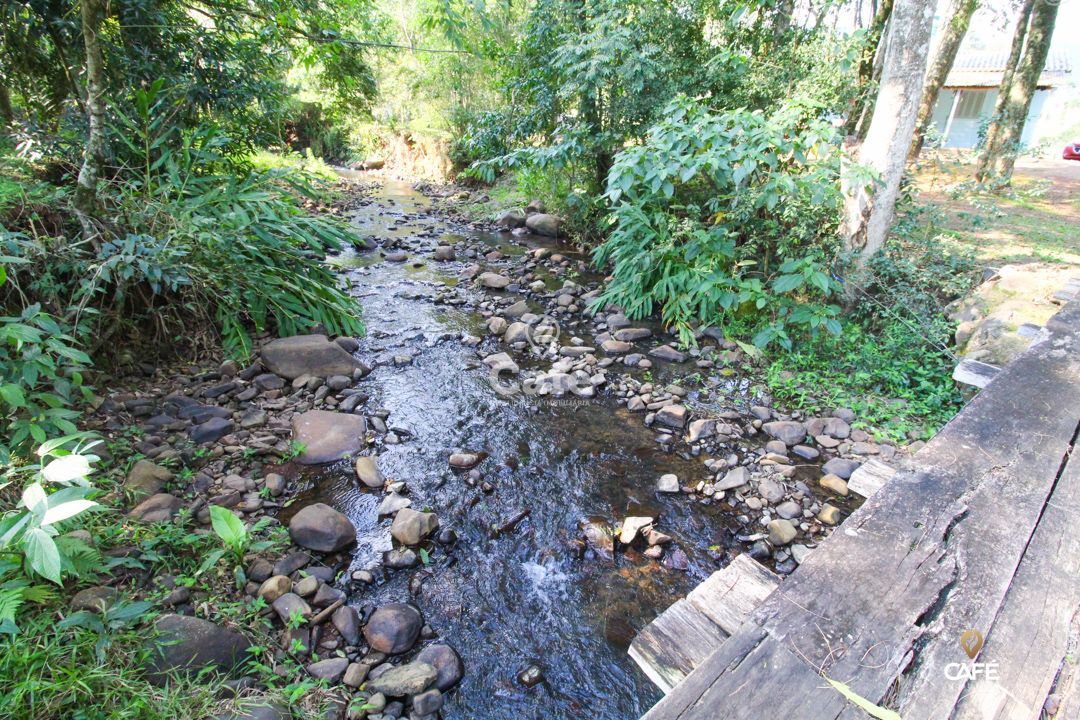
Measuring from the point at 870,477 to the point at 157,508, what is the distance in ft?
10.8

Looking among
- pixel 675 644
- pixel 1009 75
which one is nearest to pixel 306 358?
pixel 675 644

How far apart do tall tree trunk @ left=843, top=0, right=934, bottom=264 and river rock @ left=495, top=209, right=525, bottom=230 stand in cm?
596

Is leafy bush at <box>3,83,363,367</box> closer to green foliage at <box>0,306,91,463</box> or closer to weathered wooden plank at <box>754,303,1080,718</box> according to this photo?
green foliage at <box>0,306,91,463</box>

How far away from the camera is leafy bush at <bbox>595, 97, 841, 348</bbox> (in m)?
4.63

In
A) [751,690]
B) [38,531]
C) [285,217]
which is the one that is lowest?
[751,690]

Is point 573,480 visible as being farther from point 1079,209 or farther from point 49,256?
point 1079,209

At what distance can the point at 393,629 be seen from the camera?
7.77 ft

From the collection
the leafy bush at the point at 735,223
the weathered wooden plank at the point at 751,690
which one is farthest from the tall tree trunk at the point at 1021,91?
the weathered wooden plank at the point at 751,690

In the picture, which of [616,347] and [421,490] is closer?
[421,490]

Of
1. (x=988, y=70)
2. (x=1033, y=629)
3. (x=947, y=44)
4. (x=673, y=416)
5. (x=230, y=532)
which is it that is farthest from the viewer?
(x=988, y=70)

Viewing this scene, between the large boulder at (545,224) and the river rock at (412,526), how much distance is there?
22.9ft

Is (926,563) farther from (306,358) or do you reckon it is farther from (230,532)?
(306,358)

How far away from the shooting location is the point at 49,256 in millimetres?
3273

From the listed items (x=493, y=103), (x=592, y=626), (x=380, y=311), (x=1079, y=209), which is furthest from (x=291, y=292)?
(x=1079, y=209)
